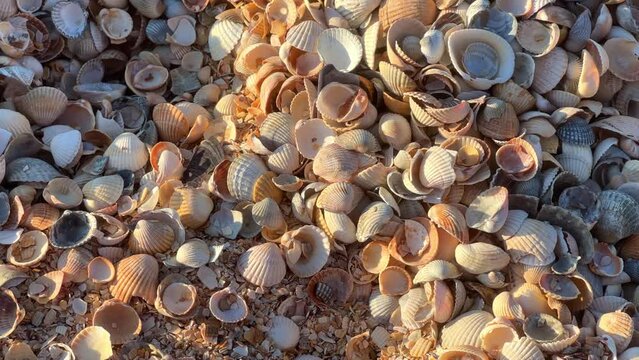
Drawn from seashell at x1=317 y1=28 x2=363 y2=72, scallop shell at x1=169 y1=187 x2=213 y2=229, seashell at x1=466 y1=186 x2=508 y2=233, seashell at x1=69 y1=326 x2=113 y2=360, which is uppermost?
seashell at x1=317 y1=28 x2=363 y2=72

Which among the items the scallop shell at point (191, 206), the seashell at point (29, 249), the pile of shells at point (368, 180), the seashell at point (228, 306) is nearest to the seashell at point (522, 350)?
the pile of shells at point (368, 180)

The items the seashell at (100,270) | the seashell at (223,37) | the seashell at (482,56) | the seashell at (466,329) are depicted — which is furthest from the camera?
the seashell at (223,37)

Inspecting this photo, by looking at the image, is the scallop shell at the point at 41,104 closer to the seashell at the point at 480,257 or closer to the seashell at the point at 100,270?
the seashell at the point at 100,270

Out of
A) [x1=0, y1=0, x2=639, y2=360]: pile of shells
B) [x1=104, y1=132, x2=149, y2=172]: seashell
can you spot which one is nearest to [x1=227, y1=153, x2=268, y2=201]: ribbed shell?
[x1=0, y1=0, x2=639, y2=360]: pile of shells

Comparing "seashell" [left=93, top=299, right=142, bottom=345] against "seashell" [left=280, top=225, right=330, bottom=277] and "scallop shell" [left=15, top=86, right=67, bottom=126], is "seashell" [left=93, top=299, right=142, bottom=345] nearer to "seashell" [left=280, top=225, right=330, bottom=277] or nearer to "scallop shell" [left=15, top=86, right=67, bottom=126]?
"seashell" [left=280, top=225, right=330, bottom=277]

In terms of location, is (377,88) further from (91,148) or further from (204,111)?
(91,148)

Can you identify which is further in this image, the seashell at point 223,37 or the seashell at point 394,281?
the seashell at point 223,37

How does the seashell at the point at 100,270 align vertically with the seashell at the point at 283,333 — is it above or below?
above

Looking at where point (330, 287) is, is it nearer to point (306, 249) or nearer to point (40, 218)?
point (306, 249)
